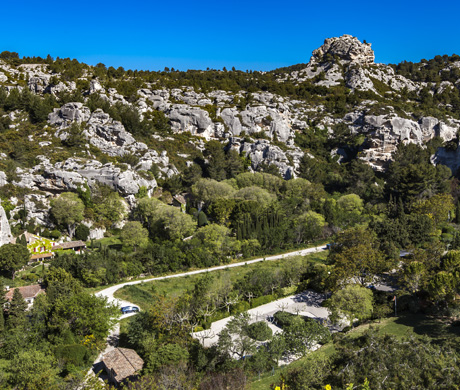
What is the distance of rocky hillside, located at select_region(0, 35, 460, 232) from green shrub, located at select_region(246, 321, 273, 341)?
113 ft

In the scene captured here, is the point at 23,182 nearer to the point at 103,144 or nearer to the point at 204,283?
the point at 103,144

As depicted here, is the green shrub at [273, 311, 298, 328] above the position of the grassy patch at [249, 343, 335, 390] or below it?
above

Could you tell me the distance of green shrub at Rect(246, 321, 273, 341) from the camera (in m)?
20.9

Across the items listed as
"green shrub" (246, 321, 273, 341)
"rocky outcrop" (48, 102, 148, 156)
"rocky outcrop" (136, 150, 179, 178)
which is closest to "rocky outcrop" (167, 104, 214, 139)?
"rocky outcrop" (136, 150, 179, 178)

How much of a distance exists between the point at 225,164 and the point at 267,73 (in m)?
62.0

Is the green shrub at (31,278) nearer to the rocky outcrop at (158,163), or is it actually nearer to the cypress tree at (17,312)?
the cypress tree at (17,312)

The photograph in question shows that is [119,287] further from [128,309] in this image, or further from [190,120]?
[190,120]

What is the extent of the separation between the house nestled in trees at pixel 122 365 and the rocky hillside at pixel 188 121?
1192 inches

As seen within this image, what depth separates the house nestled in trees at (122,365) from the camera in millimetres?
18172

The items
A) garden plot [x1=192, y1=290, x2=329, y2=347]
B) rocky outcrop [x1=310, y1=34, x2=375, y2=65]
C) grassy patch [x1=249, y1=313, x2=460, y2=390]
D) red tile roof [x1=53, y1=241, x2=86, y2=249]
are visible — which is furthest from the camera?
rocky outcrop [x1=310, y1=34, x2=375, y2=65]

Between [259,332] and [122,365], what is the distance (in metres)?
7.95

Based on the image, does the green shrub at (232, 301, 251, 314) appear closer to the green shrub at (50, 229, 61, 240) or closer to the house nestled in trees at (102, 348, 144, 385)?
the house nestled in trees at (102, 348, 144, 385)

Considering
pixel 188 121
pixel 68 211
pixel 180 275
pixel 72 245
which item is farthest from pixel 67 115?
pixel 180 275

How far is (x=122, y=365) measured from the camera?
1892cm
